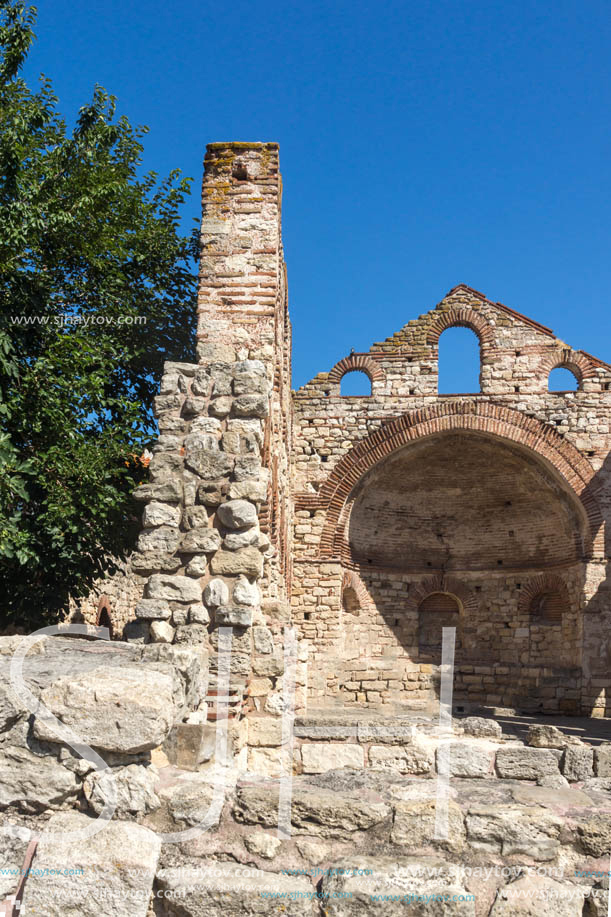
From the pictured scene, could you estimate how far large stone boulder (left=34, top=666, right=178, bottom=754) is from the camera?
2639 millimetres

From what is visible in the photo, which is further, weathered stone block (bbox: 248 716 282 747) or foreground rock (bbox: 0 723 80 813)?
weathered stone block (bbox: 248 716 282 747)

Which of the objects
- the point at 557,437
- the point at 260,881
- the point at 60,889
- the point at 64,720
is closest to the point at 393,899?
the point at 260,881

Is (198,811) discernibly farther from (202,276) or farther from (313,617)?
(313,617)

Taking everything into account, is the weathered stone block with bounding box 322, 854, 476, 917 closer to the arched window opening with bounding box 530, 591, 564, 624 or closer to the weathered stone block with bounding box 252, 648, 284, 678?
the weathered stone block with bounding box 252, 648, 284, 678

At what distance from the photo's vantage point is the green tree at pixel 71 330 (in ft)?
23.5

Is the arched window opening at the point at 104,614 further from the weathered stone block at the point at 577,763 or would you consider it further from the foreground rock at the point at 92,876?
the foreground rock at the point at 92,876

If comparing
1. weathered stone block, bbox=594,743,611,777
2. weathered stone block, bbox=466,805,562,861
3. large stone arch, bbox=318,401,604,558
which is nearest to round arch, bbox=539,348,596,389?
large stone arch, bbox=318,401,604,558

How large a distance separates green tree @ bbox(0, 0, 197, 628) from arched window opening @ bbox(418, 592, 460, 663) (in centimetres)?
796

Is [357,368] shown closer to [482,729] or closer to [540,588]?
[540,588]

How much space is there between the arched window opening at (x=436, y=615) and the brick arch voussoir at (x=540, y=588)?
1300mm

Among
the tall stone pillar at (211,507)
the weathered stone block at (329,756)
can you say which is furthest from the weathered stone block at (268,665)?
the weathered stone block at (329,756)

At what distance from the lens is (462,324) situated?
13781 mm

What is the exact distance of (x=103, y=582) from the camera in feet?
43.6

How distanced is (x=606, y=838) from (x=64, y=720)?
6.62 feet
